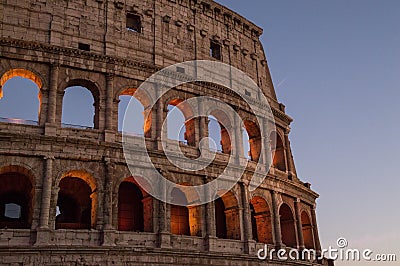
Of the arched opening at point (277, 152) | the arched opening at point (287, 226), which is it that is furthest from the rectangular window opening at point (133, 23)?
the arched opening at point (287, 226)

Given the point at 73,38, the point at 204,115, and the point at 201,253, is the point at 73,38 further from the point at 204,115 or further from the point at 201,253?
the point at 201,253

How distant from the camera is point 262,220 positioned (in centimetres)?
2388

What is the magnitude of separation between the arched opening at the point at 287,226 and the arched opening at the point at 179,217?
5590 millimetres

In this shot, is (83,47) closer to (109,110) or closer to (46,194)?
(109,110)

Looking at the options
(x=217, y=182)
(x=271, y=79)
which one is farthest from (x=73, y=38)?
(x=271, y=79)

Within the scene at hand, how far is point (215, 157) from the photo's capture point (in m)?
22.4

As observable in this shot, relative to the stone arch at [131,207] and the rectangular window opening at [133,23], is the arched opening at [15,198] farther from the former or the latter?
the rectangular window opening at [133,23]

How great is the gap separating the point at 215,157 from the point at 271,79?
8.89 m

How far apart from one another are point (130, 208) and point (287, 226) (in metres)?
8.69

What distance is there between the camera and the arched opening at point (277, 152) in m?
26.6

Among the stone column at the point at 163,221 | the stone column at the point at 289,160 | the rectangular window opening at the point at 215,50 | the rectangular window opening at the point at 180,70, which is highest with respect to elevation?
the rectangular window opening at the point at 215,50

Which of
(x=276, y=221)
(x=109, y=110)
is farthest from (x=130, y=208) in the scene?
(x=276, y=221)

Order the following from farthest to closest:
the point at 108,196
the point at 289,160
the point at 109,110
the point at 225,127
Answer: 1. the point at 289,160
2. the point at 225,127
3. the point at 109,110
4. the point at 108,196

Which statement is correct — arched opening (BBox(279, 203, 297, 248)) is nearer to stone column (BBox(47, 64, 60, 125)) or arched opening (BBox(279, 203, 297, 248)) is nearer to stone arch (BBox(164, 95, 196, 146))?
stone arch (BBox(164, 95, 196, 146))
